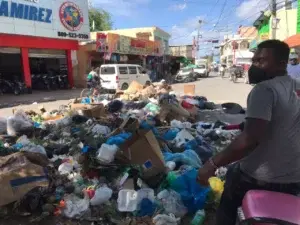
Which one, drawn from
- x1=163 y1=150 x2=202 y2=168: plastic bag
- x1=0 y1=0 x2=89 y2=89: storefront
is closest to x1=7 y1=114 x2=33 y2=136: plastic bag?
x1=163 y1=150 x2=202 y2=168: plastic bag

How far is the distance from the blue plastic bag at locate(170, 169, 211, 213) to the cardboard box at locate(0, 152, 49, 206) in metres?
1.53

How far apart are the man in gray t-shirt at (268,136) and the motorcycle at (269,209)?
147mm

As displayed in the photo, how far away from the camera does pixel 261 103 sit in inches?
67.1

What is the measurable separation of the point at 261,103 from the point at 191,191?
7.30ft

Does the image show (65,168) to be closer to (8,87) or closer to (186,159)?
(186,159)

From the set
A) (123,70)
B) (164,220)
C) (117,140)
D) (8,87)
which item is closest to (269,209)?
(164,220)

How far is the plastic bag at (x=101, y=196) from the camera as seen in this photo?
12.3 ft

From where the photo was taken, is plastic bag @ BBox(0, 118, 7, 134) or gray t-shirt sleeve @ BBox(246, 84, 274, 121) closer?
gray t-shirt sleeve @ BBox(246, 84, 274, 121)

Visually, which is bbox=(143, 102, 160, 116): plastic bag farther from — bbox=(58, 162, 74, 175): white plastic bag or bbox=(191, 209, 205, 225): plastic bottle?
bbox=(191, 209, 205, 225): plastic bottle

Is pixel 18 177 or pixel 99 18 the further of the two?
pixel 99 18

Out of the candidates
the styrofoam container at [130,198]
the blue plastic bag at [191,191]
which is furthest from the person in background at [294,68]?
the styrofoam container at [130,198]

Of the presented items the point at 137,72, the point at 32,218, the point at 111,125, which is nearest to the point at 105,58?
the point at 137,72

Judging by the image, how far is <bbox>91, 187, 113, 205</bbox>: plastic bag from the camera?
3750 millimetres

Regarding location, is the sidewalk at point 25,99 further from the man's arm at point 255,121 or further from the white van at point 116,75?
the man's arm at point 255,121
